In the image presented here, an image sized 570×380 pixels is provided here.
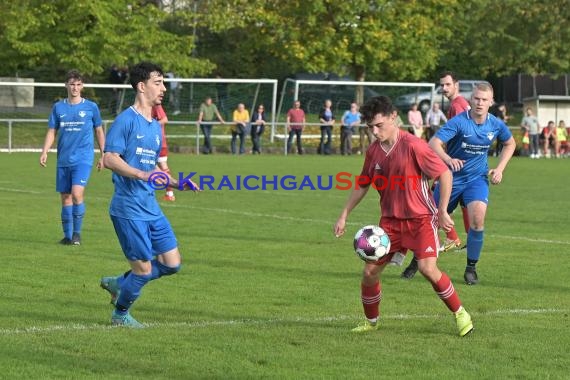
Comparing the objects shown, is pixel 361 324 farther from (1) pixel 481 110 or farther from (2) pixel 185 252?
(2) pixel 185 252

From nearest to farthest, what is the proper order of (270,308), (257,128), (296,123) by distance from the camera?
(270,308) < (296,123) < (257,128)

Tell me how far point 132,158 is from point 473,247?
171 inches

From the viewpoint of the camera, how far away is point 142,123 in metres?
8.66

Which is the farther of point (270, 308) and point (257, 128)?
point (257, 128)

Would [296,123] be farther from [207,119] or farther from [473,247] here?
[473,247]

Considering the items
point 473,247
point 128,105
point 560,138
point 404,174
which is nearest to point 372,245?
point 404,174

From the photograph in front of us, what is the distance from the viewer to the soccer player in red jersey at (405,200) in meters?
8.46

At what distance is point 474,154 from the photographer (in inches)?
472

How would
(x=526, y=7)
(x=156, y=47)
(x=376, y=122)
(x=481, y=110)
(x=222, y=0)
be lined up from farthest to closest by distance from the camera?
(x=526, y=7), (x=222, y=0), (x=156, y=47), (x=481, y=110), (x=376, y=122)

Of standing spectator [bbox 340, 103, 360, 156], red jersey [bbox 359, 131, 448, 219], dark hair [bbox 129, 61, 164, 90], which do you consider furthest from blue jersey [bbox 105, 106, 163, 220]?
standing spectator [bbox 340, 103, 360, 156]

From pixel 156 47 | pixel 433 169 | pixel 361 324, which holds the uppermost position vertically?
pixel 156 47

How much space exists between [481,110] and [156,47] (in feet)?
112

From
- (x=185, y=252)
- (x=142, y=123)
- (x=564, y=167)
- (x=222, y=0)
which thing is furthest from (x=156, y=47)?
(x=142, y=123)

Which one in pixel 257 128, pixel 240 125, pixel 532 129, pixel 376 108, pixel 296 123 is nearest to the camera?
pixel 376 108
